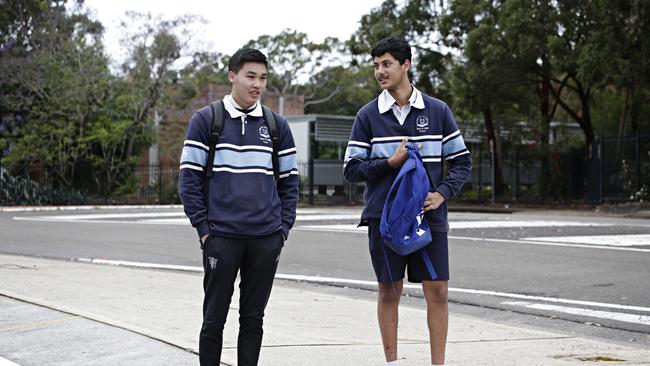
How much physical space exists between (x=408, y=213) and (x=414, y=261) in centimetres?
34

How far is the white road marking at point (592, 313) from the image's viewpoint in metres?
8.15

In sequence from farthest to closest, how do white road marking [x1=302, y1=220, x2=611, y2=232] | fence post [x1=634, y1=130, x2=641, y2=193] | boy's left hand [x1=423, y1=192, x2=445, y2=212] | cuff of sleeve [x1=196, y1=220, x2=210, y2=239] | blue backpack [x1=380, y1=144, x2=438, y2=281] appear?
fence post [x1=634, y1=130, x2=641, y2=193]
white road marking [x1=302, y1=220, x2=611, y2=232]
boy's left hand [x1=423, y1=192, x2=445, y2=212]
blue backpack [x1=380, y1=144, x2=438, y2=281]
cuff of sleeve [x1=196, y1=220, x2=210, y2=239]

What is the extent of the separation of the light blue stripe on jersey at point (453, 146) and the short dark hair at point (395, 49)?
53cm

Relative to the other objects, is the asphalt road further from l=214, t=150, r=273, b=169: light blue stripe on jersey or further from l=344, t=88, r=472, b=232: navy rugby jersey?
l=214, t=150, r=273, b=169: light blue stripe on jersey

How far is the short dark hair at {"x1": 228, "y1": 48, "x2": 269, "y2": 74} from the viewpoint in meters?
4.81

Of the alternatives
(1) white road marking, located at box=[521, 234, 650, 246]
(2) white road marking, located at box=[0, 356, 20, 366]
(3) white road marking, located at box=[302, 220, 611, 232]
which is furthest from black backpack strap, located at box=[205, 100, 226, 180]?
(3) white road marking, located at box=[302, 220, 611, 232]

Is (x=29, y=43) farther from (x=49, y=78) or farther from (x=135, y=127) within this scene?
(x=135, y=127)

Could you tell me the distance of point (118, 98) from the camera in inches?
1423

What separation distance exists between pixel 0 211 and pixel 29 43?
11389mm

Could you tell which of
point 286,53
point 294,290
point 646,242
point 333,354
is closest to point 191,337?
point 333,354

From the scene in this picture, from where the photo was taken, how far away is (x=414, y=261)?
4.96m

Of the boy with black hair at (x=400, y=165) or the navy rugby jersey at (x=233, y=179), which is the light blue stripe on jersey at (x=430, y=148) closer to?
the boy with black hair at (x=400, y=165)

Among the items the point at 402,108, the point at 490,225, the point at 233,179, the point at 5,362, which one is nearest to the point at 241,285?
the point at 233,179

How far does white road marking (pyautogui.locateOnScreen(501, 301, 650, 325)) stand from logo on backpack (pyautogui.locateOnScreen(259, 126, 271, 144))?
4684 millimetres
